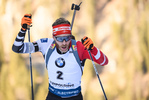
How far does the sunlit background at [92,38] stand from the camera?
149 centimetres

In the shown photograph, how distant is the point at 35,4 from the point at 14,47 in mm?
714

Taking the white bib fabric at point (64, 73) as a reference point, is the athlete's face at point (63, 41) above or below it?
above

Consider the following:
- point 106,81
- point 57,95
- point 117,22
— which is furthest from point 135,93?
point 57,95

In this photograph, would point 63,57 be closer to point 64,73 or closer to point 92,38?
point 64,73

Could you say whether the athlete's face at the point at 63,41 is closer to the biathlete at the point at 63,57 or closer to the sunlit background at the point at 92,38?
the biathlete at the point at 63,57

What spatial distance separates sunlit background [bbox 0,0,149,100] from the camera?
58.6 inches

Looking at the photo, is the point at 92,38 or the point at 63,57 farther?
the point at 92,38

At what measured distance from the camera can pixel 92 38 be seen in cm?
149

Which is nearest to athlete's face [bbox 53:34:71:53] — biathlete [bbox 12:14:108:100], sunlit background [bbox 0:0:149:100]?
biathlete [bbox 12:14:108:100]

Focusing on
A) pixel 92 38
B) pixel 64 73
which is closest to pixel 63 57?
pixel 64 73

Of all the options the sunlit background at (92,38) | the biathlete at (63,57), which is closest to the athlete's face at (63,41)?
the biathlete at (63,57)

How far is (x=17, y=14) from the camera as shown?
1.50 m

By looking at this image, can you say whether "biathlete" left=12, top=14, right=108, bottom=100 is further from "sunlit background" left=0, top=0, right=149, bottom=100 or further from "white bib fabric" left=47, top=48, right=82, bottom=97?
"sunlit background" left=0, top=0, right=149, bottom=100

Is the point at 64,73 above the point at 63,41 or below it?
below
